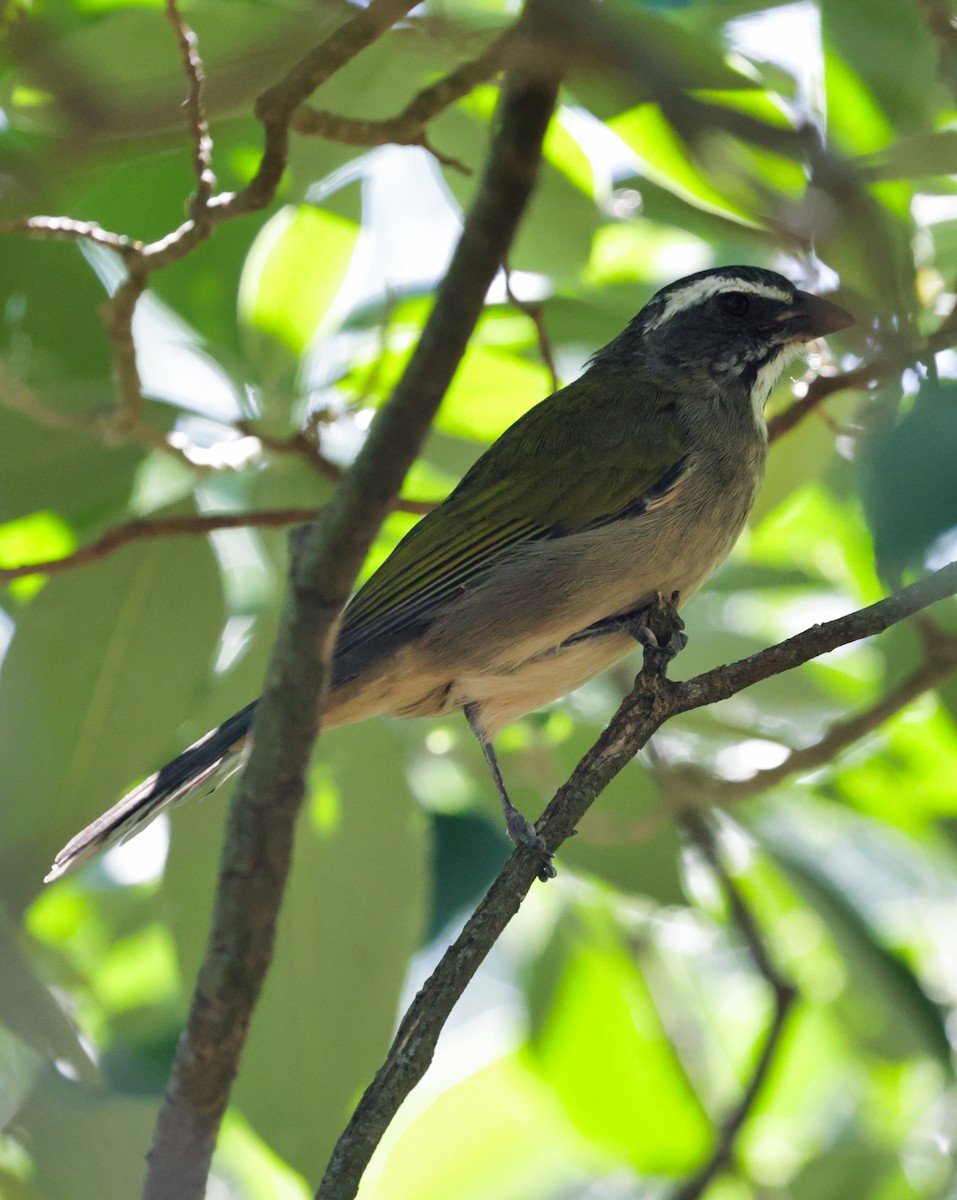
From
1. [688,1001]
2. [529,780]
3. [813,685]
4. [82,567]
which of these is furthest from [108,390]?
[688,1001]

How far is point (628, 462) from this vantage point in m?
4.37

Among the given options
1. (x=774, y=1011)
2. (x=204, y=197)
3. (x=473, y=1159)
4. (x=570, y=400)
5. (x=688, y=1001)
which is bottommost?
(x=473, y=1159)

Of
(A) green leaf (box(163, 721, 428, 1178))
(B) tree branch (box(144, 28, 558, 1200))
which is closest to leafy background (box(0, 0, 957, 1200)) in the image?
(A) green leaf (box(163, 721, 428, 1178))

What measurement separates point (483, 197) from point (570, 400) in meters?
3.02

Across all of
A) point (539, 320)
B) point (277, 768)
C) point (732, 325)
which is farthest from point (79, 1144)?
point (732, 325)

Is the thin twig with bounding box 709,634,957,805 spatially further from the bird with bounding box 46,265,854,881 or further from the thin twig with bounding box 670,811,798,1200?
the bird with bounding box 46,265,854,881

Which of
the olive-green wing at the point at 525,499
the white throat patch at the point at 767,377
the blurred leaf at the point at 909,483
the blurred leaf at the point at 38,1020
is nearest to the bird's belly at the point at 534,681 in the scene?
the olive-green wing at the point at 525,499

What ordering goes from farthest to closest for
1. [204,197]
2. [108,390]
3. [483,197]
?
[108,390] < [204,197] < [483,197]

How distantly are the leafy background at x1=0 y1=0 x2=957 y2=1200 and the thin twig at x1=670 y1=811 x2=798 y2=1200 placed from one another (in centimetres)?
15

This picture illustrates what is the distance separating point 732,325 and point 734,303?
80 millimetres

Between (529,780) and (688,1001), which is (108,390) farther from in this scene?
(688,1001)

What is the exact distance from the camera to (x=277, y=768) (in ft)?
6.21

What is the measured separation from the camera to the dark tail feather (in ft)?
11.1

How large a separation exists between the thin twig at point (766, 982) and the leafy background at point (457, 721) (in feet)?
0.50
